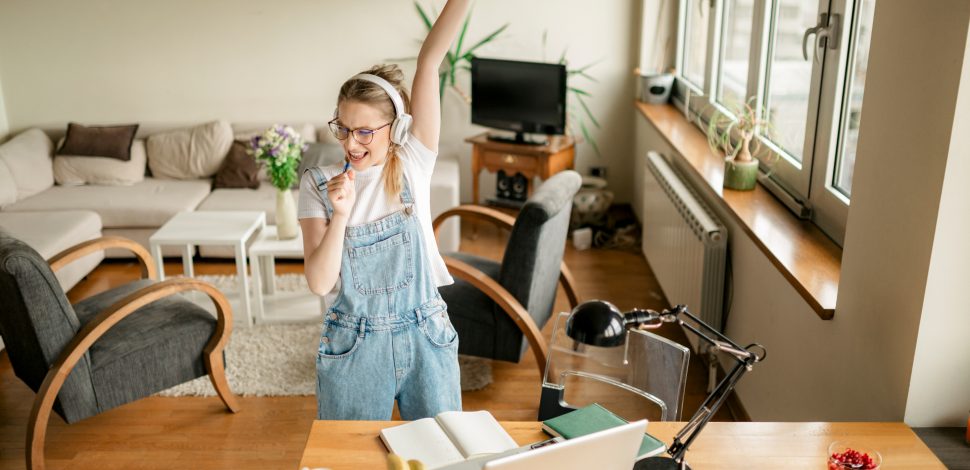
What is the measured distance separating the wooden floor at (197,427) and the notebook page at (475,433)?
1.32m

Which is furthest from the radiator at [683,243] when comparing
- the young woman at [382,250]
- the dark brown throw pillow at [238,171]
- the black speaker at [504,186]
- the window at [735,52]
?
the dark brown throw pillow at [238,171]

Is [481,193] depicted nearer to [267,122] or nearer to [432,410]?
[267,122]

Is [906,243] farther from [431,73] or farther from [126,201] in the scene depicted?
[126,201]

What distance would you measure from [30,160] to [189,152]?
923mm

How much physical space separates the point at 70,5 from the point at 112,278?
205 cm

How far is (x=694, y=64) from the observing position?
202 inches

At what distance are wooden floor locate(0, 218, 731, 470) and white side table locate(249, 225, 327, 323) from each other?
0.73 m

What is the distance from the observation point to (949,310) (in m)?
1.85

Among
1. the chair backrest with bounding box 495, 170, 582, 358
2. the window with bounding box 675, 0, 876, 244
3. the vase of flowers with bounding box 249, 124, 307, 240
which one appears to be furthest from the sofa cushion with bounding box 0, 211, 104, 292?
the window with bounding box 675, 0, 876, 244

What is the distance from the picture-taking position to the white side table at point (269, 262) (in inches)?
157

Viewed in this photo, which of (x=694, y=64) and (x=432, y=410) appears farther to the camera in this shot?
(x=694, y=64)

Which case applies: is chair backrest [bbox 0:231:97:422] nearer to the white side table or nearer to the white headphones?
the white side table

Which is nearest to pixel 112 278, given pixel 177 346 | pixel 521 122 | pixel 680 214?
pixel 177 346

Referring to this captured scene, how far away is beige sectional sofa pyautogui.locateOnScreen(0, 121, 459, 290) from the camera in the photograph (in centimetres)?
471
